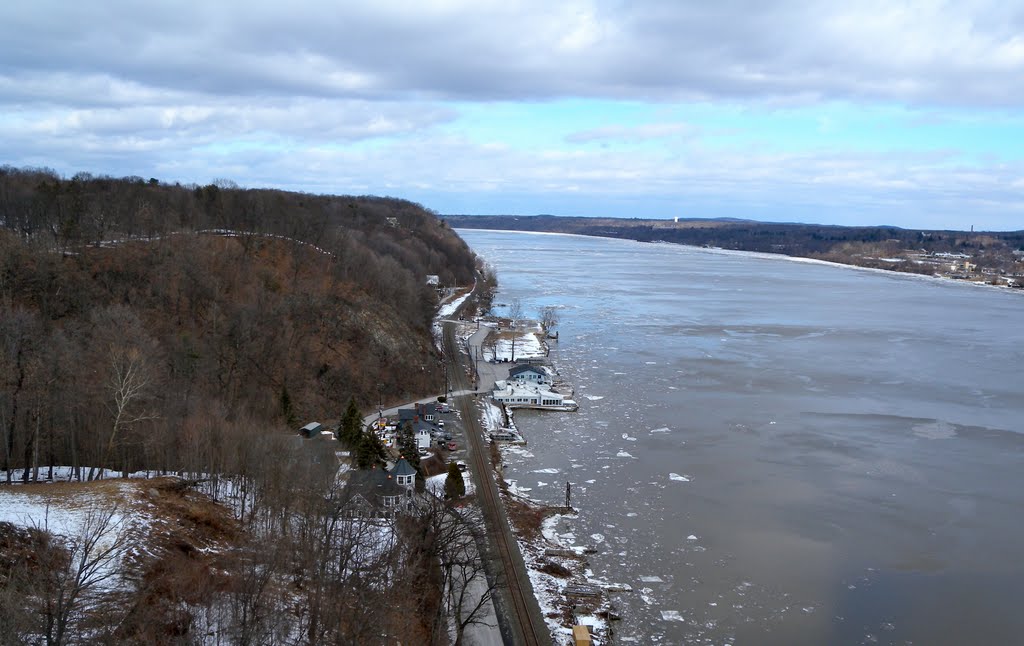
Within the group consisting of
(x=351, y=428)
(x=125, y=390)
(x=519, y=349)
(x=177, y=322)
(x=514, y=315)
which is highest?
(x=177, y=322)

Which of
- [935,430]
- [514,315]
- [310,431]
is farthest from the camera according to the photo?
[514,315]

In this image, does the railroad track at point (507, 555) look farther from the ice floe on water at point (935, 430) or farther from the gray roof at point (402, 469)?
the ice floe on water at point (935, 430)

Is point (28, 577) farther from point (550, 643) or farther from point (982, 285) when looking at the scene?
point (982, 285)

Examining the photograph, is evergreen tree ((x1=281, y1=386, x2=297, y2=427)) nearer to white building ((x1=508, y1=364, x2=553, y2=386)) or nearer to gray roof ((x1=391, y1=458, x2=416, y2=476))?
gray roof ((x1=391, y1=458, x2=416, y2=476))

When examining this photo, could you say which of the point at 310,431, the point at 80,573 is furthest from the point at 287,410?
the point at 80,573

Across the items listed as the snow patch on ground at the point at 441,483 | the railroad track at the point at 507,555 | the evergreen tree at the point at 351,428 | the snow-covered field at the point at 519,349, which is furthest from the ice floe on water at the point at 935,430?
the evergreen tree at the point at 351,428

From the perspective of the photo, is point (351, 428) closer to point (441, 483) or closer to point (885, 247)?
point (441, 483)
